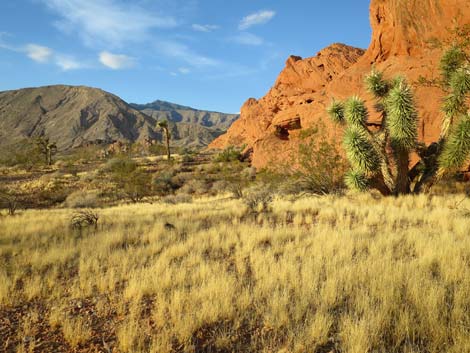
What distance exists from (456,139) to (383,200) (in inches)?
122

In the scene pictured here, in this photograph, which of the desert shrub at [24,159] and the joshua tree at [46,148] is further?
the joshua tree at [46,148]

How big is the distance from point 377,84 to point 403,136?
8.45ft

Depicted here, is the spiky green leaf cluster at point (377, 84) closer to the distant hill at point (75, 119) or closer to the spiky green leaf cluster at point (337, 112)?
the spiky green leaf cluster at point (337, 112)

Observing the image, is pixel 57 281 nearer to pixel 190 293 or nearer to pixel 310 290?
pixel 190 293

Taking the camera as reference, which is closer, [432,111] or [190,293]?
[190,293]

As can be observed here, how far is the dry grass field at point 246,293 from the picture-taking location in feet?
9.43

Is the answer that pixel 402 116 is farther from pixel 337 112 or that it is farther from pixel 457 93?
pixel 337 112

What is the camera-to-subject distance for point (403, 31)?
17.8 meters

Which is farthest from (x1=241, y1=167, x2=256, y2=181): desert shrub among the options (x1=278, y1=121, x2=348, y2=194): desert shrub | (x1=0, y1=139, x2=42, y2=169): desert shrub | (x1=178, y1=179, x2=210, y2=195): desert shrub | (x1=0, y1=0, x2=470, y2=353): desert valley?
(x1=0, y1=139, x2=42, y2=169): desert shrub

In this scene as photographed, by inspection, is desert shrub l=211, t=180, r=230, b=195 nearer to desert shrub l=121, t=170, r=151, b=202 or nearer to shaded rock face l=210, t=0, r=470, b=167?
shaded rock face l=210, t=0, r=470, b=167

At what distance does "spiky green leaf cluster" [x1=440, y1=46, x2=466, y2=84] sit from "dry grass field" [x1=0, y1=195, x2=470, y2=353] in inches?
282

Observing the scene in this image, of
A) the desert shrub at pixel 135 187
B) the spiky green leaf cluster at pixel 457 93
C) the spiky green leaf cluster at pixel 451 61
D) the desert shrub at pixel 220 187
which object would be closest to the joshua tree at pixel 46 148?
the desert shrub at pixel 135 187

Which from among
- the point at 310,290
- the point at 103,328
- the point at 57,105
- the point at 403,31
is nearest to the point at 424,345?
the point at 310,290

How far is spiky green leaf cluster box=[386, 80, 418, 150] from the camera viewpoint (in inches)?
412
